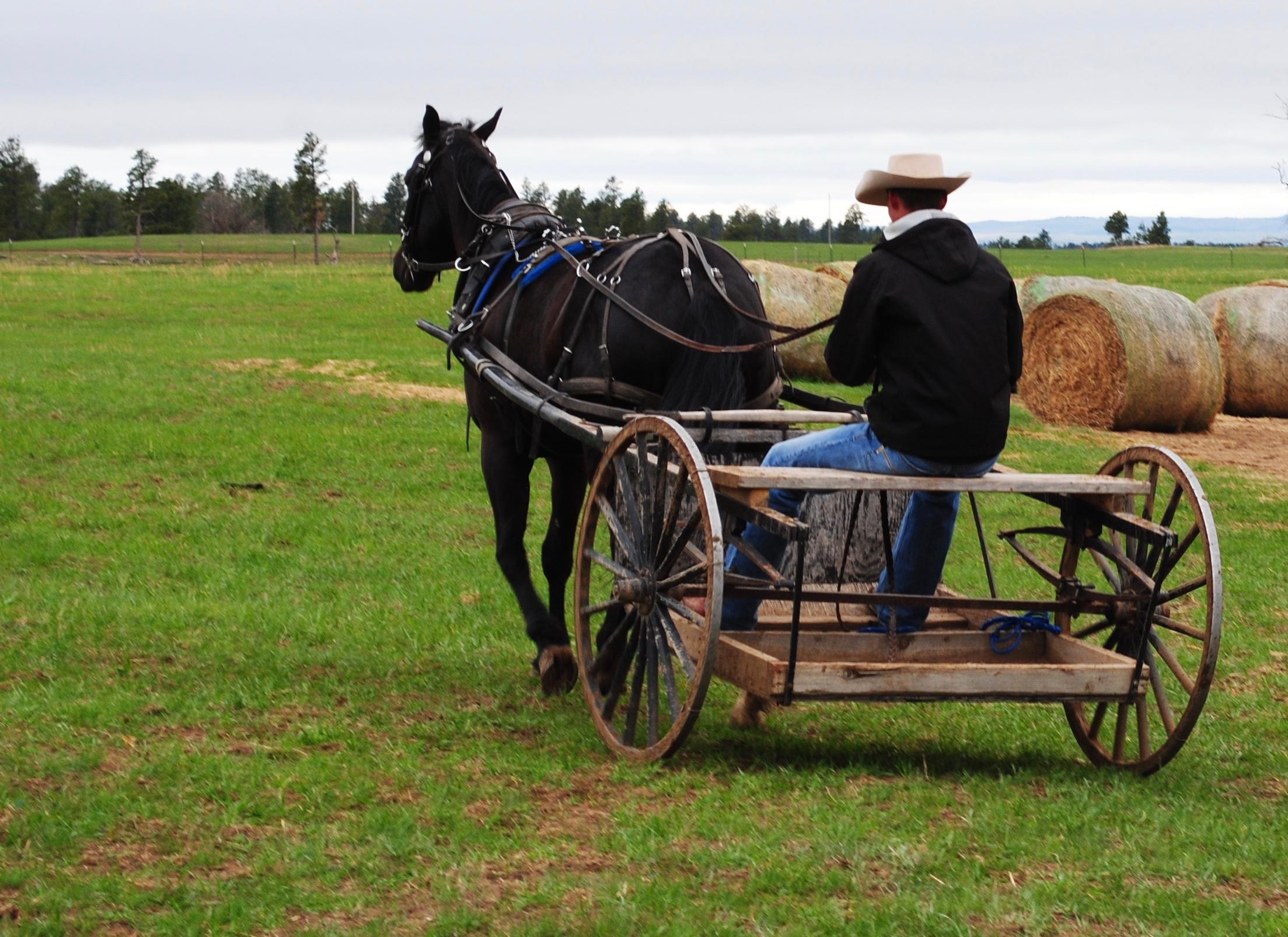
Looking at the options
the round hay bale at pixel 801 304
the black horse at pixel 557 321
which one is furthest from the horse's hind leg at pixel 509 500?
the round hay bale at pixel 801 304

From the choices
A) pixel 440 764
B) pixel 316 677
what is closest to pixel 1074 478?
pixel 440 764

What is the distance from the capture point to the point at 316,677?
7.09 meters

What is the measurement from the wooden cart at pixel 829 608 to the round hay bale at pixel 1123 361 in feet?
31.8

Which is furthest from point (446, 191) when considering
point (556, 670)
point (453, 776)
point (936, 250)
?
point (453, 776)

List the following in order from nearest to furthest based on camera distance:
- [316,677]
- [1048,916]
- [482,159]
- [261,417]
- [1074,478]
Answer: [1048,916]
[1074,478]
[316,677]
[482,159]
[261,417]

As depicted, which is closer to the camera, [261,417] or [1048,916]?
[1048,916]

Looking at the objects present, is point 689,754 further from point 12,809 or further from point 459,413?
point 459,413

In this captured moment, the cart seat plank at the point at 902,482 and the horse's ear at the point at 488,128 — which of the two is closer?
the cart seat plank at the point at 902,482

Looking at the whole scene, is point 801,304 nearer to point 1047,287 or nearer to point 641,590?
point 1047,287

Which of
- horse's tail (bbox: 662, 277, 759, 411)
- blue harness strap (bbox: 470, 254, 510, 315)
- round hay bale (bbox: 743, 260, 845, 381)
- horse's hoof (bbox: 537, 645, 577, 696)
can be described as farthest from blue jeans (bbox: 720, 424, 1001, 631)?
round hay bale (bbox: 743, 260, 845, 381)

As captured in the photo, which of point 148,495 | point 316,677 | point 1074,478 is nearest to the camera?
point 1074,478

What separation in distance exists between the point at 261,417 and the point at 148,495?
12.4 ft

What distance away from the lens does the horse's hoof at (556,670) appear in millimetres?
6926

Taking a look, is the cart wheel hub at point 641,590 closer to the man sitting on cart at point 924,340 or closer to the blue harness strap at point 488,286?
the man sitting on cart at point 924,340
